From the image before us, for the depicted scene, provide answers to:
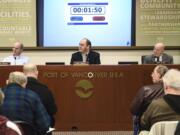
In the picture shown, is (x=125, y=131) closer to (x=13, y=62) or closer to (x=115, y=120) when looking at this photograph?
(x=115, y=120)

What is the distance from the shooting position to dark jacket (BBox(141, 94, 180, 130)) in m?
3.73

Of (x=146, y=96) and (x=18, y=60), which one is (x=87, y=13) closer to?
(x=18, y=60)

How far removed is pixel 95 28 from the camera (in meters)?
9.89

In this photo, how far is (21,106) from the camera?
169 inches

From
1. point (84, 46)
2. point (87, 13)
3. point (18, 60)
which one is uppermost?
point (87, 13)

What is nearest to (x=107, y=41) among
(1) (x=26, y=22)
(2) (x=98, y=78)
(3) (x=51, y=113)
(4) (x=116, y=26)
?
(4) (x=116, y=26)

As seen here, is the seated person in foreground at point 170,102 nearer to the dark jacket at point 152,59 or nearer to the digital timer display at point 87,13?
the dark jacket at point 152,59

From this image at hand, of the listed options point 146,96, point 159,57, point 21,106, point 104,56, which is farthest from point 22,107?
point 104,56

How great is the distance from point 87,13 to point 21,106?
5.82m

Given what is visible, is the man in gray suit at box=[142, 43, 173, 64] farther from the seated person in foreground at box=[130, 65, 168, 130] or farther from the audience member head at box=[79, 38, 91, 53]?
the seated person in foreground at box=[130, 65, 168, 130]

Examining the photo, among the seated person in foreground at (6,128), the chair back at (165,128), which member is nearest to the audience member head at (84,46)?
the chair back at (165,128)

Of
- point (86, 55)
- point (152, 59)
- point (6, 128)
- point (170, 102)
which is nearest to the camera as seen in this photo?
point (6, 128)

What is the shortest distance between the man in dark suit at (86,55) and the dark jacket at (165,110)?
167 inches

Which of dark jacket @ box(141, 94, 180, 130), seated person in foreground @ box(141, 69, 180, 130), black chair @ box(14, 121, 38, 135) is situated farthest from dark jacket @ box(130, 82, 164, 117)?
black chair @ box(14, 121, 38, 135)
